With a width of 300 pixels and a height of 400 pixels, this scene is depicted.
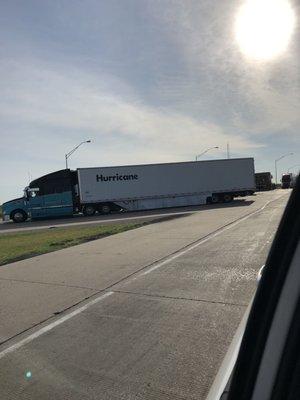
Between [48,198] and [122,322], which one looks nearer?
[122,322]

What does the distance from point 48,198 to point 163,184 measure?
961cm

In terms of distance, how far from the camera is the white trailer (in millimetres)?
39250

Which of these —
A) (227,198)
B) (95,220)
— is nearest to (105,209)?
(95,220)

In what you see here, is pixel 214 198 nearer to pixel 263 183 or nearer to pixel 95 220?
pixel 95 220

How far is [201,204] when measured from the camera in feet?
139

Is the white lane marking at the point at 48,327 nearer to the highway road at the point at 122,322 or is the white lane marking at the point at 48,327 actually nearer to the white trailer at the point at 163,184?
the highway road at the point at 122,322

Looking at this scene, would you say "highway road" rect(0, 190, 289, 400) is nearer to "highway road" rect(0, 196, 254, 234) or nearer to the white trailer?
"highway road" rect(0, 196, 254, 234)

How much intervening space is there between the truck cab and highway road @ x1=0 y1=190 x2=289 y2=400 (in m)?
26.3

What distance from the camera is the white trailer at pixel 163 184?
3925 centimetres

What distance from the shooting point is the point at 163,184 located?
41.2m

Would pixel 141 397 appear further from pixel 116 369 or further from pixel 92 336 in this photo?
pixel 92 336

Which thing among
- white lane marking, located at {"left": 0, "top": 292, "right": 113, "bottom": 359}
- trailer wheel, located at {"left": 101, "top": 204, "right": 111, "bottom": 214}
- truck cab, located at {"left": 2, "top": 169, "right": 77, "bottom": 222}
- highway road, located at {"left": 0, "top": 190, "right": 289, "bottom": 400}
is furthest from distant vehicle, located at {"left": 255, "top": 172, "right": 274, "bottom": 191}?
white lane marking, located at {"left": 0, "top": 292, "right": 113, "bottom": 359}

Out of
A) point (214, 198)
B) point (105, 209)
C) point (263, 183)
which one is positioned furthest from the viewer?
point (263, 183)

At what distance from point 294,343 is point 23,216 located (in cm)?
3845
